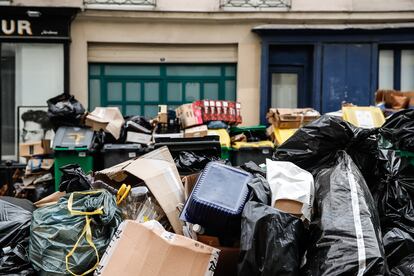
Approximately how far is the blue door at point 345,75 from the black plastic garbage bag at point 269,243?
24.0ft

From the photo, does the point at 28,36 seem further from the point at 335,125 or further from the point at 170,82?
the point at 335,125

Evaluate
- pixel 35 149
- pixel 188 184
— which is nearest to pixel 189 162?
pixel 188 184

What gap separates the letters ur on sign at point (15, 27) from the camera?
944cm

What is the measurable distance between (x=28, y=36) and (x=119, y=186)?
20.4 ft

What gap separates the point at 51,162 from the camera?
26.6 feet

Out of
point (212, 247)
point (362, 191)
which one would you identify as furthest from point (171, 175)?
point (362, 191)

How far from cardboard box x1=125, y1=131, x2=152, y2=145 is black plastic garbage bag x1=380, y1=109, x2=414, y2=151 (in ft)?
12.2

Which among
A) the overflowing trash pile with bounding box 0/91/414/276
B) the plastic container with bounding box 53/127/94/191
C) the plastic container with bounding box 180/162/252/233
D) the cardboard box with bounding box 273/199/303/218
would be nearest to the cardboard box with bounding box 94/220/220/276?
the overflowing trash pile with bounding box 0/91/414/276

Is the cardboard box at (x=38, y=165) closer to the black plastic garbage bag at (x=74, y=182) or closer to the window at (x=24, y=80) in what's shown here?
the window at (x=24, y=80)

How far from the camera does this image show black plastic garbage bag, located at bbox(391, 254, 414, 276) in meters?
3.28

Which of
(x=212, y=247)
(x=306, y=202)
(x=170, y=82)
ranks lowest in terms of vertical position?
(x=212, y=247)

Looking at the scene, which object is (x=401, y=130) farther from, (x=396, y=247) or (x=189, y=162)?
(x=189, y=162)

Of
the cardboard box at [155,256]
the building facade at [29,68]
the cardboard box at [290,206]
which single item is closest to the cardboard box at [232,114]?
the building facade at [29,68]

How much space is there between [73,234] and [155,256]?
67cm
